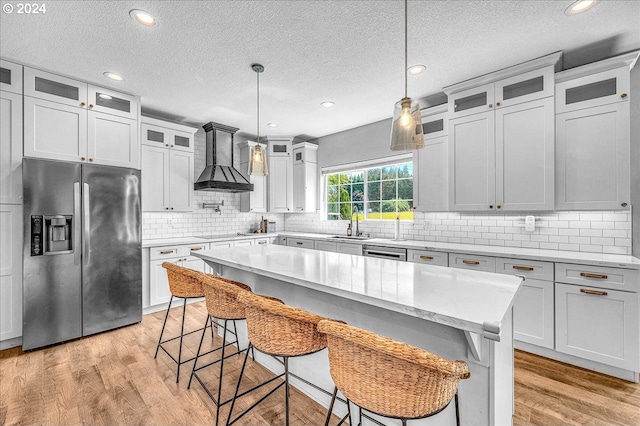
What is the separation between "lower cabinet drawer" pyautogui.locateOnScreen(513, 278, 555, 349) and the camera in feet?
8.34

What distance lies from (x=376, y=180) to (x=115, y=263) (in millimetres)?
3679

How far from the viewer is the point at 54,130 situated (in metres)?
2.98

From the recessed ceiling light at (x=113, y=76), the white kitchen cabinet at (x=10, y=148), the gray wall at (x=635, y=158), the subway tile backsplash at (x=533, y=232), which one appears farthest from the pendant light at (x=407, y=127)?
the white kitchen cabinet at (x=10, y=148)

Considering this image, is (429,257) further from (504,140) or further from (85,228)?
(85,228)

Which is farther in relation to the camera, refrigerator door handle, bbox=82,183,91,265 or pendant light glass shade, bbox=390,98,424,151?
refrigerator door handle, bbox=82,183,91,265

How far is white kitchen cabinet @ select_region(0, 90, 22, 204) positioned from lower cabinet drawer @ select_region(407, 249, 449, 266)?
13.2 ft

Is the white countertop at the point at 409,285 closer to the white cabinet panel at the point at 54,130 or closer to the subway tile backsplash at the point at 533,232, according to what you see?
the subway tile backsplash at the point at 533,232

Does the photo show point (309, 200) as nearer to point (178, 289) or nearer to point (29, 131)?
point (178, 289)

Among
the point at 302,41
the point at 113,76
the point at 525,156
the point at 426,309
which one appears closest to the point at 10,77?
the point at 113,76

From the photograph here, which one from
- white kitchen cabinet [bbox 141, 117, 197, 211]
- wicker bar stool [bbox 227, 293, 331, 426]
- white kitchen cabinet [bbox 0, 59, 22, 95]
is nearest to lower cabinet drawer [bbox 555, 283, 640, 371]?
wicker bar stool [bbox 227, 293, 331, 426]

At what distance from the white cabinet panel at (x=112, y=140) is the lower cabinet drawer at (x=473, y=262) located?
380 cm

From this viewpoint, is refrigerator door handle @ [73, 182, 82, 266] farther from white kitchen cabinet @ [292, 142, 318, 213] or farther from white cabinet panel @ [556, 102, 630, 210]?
white cabinet panel @ [556, 102, 630, 210]

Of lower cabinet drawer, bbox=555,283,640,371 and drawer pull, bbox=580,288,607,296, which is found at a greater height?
drawer pull, bbox=580,288,607,296

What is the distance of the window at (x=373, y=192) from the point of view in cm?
434
